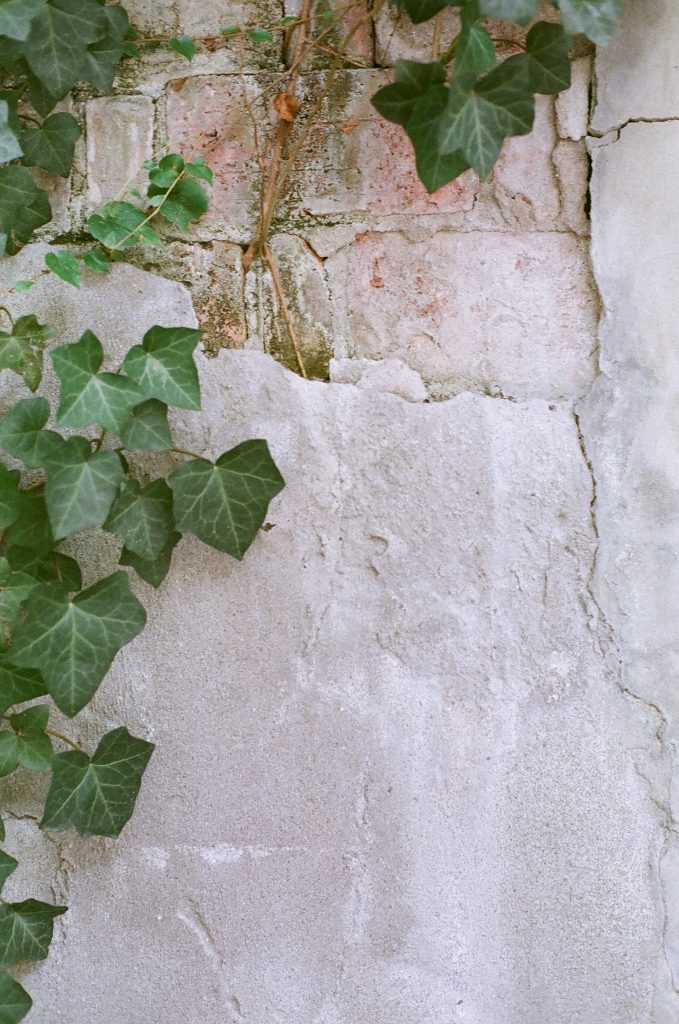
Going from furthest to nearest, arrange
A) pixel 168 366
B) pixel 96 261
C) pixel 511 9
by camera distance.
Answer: pixel 96 261, pixel 168 366, pixel 511 9

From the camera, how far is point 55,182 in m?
1.26

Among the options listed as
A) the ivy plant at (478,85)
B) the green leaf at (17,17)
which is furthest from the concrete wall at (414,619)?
the green leaf at (17,17)

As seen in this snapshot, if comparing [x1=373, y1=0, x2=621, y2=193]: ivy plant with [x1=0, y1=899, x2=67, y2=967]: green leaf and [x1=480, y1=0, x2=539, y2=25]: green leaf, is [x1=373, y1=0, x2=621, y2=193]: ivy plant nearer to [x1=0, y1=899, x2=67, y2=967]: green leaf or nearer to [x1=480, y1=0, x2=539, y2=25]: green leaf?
[x1=480, y1=0, x2=539, y2=25]: green leaf

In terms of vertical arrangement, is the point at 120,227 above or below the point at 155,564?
above

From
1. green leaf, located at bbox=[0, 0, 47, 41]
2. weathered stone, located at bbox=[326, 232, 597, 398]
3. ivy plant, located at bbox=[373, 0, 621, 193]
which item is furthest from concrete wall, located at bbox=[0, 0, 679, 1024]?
green leaf, located at bbox=[0, 0, 47, 41]

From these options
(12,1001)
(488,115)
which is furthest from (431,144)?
(12,1001)

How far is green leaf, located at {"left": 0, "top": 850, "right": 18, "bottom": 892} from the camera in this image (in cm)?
117

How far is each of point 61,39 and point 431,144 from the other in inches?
19.9

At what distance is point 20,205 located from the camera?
1.20 m

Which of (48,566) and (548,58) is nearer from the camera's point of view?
(548,58)

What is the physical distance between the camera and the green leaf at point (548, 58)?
108 cm

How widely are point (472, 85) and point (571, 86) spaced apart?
0.22m

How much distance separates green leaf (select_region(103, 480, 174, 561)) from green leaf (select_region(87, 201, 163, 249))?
1.13ft

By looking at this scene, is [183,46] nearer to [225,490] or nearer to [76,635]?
[225,490]
